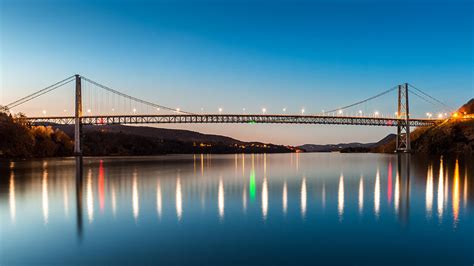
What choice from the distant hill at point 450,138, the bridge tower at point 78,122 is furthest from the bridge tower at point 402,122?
the bridge tower at point 78,122

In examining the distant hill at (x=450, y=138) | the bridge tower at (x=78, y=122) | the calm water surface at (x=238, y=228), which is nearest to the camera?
the calm water surface at (x=238, y=228)

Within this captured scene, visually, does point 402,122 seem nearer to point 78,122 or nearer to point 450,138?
point 450,138

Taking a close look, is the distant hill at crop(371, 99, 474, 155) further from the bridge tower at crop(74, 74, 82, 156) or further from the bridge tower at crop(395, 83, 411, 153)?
the bridge tower at crop(74, 74, 82, 156)

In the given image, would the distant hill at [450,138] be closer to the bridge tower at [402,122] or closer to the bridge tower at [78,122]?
the bridge tower at [402,122]

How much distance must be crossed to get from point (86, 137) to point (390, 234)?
387ft

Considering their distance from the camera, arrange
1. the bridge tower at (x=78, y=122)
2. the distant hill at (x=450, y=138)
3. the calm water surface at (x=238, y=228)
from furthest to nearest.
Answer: the distant hill at (x=450, y=138), the bridge tower at (x=78, y=122), the calm water surface at (x=238, y=228)

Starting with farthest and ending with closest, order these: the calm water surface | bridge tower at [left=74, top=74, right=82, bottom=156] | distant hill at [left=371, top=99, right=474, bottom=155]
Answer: distant hill at [left=371, top=99, right=474, bottom=155]
bridge tower at [left=74, top=74, right=82, bottom=156]
the calm water surface

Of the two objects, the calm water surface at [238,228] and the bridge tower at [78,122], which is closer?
the calm water surface at [238,228]

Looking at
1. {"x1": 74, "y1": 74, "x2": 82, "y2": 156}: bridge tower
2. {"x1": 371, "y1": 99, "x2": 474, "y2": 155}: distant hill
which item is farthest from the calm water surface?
{"x1": 371, "y1": 99, "x2": 474, "y2": 155}: distant hill

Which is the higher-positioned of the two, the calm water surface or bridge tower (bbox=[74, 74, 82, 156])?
bridge tower (bbox=[74, 74, 82, 156])

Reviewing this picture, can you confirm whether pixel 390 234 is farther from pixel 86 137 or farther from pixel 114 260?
pixel 86 137

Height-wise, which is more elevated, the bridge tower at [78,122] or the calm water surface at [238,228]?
the bridge tower at [78,122]

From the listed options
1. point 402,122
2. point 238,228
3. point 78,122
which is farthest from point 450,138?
point 238,228

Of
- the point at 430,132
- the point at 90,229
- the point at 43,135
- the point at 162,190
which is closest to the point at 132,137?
the point at 43,135
